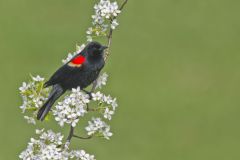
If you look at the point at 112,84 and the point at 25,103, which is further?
the point at 112,84

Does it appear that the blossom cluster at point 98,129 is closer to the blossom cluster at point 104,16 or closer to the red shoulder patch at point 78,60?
the blossom cluster at point 104,16

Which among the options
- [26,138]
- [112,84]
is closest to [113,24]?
[26,138]

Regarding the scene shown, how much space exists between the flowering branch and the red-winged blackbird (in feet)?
0.58

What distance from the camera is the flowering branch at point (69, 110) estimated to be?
111 inches

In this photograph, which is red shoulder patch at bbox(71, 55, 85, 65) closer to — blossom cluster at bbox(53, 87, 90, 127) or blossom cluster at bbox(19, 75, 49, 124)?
blossom cluster at bbox(19, 75, 49, 124)

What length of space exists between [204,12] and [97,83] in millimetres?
6864

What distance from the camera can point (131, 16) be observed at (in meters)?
9.68

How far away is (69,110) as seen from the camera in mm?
2797

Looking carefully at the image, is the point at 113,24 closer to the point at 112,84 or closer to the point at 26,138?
the point at 26,138

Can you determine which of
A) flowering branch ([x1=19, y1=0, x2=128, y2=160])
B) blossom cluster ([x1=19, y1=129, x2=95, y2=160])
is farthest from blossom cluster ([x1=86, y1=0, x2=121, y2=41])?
blossom cluster ([x1=19, y1=129, x2=95, y2=160])

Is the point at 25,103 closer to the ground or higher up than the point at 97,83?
closer to the ground

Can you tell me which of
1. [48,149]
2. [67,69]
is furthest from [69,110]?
[67,69]

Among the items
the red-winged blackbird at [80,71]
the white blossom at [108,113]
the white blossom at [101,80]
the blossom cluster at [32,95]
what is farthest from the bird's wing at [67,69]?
the white blossom at [108,113]

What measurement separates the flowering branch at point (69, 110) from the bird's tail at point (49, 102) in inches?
0.8
